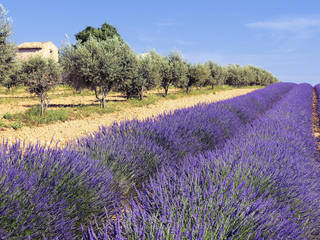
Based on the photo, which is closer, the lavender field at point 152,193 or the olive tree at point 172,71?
the lavender field at point 152,193

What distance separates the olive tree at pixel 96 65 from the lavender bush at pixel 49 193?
12152 millimetres

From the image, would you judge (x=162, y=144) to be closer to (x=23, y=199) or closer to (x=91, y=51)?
(x=23, y=199)

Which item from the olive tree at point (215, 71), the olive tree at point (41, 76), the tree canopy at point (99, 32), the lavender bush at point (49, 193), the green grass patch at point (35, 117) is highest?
the tree canopy at point (99, 32)

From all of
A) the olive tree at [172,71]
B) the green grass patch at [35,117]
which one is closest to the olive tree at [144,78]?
the olive tree at [172,71]

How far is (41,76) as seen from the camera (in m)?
13.0

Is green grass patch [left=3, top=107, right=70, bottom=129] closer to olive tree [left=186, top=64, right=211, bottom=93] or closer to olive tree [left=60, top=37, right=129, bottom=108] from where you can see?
olive tree [left=60, top=37, right=129, bottom=108]

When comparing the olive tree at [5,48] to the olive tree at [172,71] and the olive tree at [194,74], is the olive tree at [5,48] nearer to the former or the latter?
the olive tree at [172,71]

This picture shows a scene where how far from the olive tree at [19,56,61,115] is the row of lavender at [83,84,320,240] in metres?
11.0

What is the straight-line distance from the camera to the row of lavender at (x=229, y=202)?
152 centimetres

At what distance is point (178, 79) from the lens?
24547 mm

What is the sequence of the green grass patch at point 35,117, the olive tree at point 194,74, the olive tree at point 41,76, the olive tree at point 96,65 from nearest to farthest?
the green grass patch at point 35,117
the olive tree at point 41,76
the olive tree at point 96,65
the olive tree at point 194,74

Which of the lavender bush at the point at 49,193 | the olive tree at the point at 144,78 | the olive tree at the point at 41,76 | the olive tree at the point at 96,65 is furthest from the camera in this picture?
the olive tree at the point at 144,78

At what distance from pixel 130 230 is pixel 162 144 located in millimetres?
2479

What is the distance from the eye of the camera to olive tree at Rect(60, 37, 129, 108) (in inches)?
555
